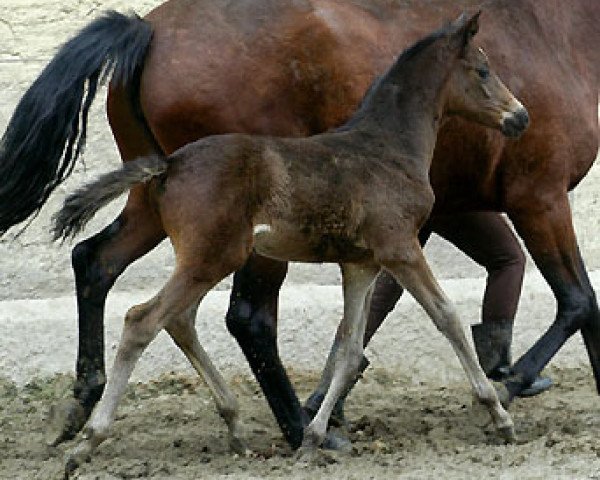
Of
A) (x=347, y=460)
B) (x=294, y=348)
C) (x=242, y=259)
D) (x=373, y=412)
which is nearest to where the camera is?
(x=242, y=259)

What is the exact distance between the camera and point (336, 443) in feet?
18.1

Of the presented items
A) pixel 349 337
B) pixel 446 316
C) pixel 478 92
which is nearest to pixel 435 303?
pixel 446 316

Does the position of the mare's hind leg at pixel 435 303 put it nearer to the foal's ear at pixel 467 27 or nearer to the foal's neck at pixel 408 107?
the foal's neck at pixel 408 107

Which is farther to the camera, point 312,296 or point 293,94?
point 312,296

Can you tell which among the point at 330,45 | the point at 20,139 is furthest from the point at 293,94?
the point at 20,139

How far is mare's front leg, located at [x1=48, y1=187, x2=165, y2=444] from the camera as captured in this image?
5527 millimetres

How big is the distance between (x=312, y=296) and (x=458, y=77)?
195 cm

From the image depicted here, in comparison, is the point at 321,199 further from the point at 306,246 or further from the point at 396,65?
the point at 396,65

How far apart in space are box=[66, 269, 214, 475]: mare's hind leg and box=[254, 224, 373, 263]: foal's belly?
0.82 ft

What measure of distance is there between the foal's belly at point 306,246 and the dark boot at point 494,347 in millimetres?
1417

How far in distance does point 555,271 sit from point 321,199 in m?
1.29

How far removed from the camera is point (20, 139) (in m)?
5.50

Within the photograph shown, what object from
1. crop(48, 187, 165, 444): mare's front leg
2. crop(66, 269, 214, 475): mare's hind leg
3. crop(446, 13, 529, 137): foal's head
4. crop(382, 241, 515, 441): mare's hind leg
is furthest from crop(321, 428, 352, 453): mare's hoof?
crop(446, 13, 529, 137): foal's head

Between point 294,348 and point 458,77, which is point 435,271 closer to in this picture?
point 294,348
